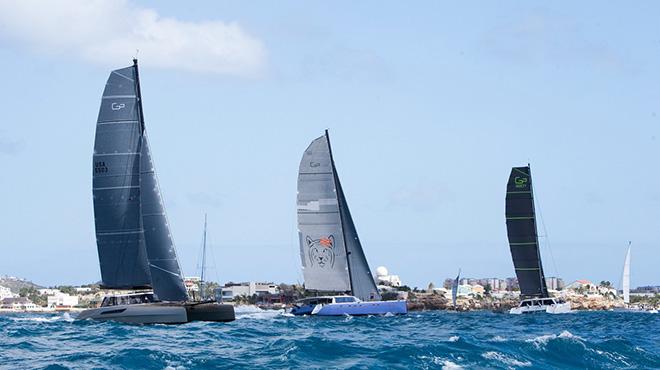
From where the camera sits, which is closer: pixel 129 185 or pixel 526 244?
pixel 129 185

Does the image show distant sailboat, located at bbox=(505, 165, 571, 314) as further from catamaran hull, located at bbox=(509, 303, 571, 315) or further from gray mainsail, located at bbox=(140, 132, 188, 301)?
gray mainsail, located at bbox=(140, 132, 188, 301)

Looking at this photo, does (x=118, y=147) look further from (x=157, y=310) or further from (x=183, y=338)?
(x=183, y=338)

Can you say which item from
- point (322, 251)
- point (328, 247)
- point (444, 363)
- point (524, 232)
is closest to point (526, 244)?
point (524, 232)

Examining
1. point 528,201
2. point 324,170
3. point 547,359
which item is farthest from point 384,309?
point 547,359

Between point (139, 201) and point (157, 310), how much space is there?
303 inches

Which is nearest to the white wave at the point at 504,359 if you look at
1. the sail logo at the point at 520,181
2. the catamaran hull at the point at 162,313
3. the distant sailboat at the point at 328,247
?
the catamaran hull at the point at 162,313

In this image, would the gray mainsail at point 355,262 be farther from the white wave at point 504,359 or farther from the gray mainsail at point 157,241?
the white wave at point 504,359

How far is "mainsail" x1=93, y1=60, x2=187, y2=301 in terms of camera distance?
69625 millimetres

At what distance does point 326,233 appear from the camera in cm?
9131

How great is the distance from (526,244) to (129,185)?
160 ft

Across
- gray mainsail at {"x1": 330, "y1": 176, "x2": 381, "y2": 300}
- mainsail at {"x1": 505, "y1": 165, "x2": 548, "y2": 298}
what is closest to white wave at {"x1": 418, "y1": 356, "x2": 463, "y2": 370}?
Result: gray mainsail at {"x1": 330, "y1": 176, "x2": 381, "y2": 300}

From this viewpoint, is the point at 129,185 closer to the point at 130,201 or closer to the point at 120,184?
the point at 120,184

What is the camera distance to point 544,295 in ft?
358

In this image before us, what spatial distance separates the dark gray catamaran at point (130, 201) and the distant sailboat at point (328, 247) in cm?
2072
